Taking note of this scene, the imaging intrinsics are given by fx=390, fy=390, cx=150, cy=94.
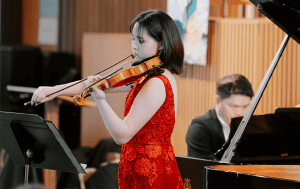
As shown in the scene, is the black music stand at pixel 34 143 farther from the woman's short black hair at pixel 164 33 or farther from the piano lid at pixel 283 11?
the piano lid at pixel 283 11

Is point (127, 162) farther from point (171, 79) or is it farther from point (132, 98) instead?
point (171, 79)

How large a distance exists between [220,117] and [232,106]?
5.4 inches

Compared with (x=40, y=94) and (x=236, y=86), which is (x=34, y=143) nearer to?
(x=40, y=94)

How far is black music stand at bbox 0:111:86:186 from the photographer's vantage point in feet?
4.64

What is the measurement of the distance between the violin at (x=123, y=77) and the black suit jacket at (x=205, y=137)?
123 cm

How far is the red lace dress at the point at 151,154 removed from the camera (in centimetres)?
130

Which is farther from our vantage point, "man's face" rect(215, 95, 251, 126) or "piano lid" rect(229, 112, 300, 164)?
"man's face" rect(215, 95, 251, 126)

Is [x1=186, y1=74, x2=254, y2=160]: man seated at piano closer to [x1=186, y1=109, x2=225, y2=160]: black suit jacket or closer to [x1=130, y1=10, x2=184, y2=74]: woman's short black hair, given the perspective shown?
[x1=186, y1=109, x2=225, y2=160]: black suit jacket

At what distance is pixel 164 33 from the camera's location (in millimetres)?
1318

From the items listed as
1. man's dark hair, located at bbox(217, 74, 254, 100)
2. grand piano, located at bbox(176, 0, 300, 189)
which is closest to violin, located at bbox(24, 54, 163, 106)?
grand piano, located at bbox(176, 0, 300, 189)

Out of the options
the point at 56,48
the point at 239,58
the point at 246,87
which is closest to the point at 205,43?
the point at 239,58

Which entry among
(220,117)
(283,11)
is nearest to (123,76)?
(283,11)

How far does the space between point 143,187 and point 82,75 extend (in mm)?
3034

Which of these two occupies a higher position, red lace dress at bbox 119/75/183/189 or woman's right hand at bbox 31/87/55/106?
woman's right hand at bbox 31/87/55/106
